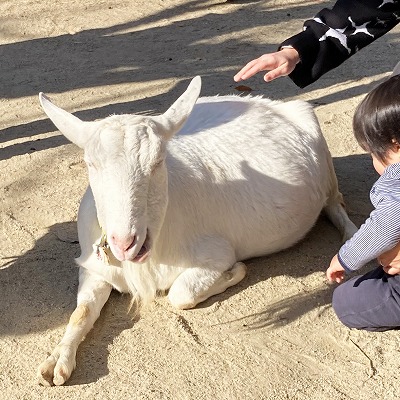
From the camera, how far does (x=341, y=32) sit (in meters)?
4.21

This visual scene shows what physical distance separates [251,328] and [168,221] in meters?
0.65

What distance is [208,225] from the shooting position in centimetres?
417

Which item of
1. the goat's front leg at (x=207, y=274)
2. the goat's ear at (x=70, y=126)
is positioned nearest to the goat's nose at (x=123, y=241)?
the goat's ear at (x=70, y=126)

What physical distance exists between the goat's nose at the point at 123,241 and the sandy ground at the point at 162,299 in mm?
597

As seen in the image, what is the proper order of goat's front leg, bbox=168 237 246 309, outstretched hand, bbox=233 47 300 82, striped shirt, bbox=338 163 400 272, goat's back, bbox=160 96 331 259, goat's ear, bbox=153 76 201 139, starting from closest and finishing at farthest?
striped shirt, bbox=338 163 400 272, goat's ear, bbox=153 76 201 139, outstretched hand, bbox=233 47 300 82, goat's front leg, bbox=168 237 246 309, goat's back, bbox=160 96 331 259

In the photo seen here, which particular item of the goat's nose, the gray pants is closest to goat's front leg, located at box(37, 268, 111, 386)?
the goat's nose

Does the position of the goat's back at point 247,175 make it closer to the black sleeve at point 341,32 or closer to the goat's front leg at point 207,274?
the goat's front leg at point 207,274

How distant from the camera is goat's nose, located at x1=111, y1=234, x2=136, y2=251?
11.3 ft

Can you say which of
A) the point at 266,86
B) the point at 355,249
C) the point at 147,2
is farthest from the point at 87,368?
the point at 147,2

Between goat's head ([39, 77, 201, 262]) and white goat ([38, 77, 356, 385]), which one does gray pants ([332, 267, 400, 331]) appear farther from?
goat's head ([39, 77, 201, 262])

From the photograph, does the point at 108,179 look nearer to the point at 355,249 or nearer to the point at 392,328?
the point at 355,249

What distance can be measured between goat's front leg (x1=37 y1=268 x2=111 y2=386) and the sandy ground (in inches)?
2.1

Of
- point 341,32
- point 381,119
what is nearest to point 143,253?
point 381,119

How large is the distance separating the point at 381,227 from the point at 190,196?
1.12 metres
